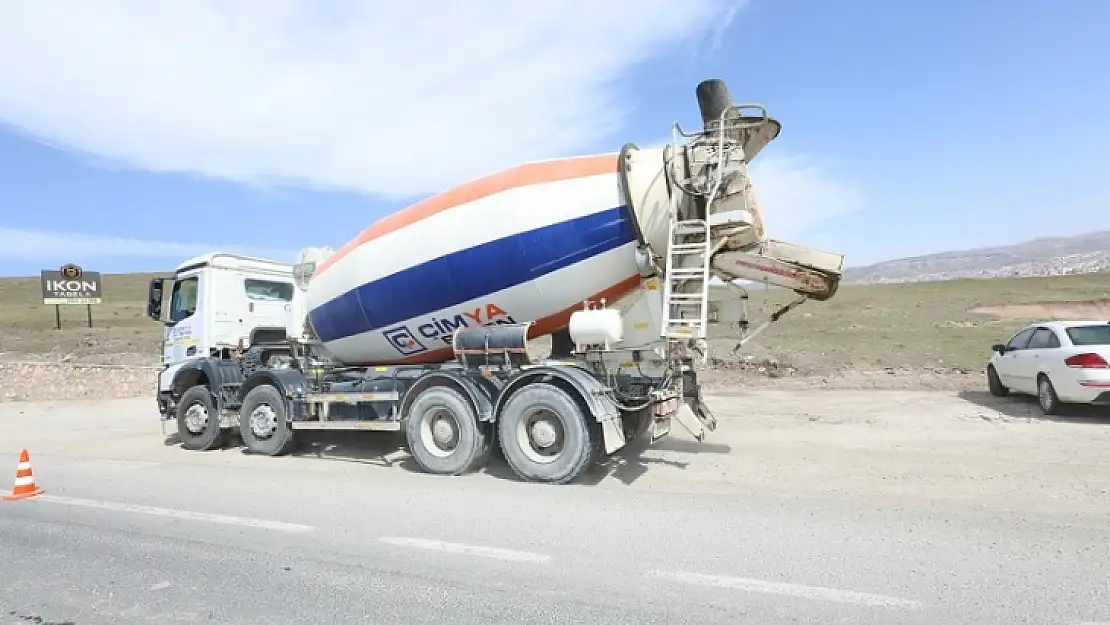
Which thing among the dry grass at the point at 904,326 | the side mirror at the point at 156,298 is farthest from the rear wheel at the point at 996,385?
the side mirror at the point at 156,298

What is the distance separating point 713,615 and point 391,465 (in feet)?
19.6

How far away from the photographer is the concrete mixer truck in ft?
24.4

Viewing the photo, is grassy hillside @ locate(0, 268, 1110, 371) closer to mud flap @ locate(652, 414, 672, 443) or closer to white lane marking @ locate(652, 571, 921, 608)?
mud flap @ locate(652, 414, 672, 443)

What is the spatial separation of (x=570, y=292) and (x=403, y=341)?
8.67ft

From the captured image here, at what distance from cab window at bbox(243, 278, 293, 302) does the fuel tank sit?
3553 millimetres

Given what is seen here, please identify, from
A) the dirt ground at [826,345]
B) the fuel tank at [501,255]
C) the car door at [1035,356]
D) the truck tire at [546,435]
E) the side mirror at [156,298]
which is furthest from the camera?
the dirt ground at [826,345]

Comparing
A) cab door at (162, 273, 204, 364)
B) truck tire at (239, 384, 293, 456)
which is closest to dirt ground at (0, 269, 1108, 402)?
truck tire at (239, 384, 293, 456)

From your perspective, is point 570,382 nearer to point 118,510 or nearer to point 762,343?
point 118,510

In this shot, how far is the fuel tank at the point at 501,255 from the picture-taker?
25.0 ft

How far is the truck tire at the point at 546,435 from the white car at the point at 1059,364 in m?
7.83

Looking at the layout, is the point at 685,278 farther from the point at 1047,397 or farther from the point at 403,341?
the point at 1047,397

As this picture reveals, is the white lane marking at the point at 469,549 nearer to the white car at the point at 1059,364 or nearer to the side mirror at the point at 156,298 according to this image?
the side mirror at the point at 156,298

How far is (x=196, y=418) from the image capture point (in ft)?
35.4

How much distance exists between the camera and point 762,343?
22.7m
